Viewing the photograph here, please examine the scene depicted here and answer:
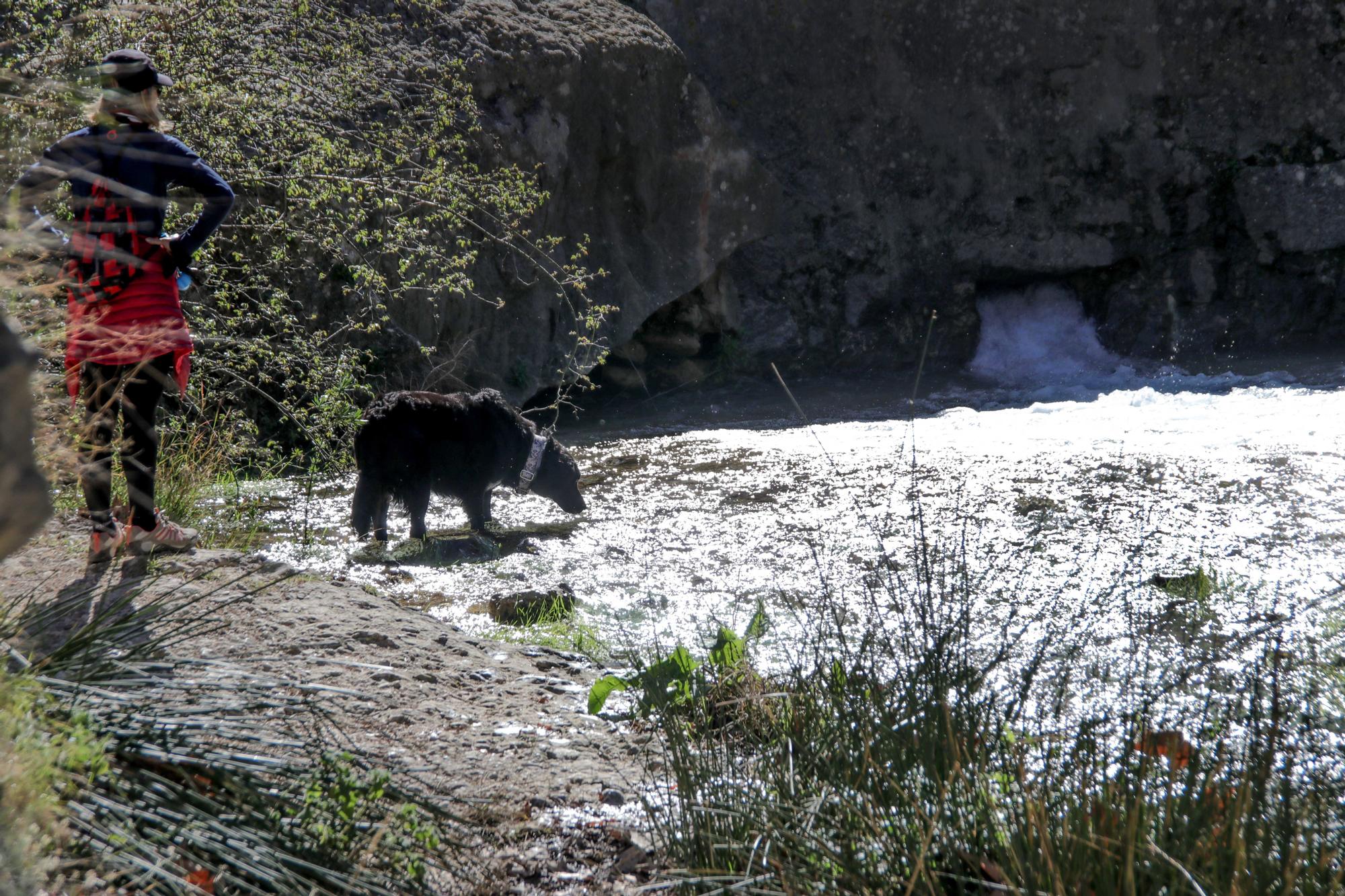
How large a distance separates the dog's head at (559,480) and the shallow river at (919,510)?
20 centimetres

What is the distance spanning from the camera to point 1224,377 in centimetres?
1237

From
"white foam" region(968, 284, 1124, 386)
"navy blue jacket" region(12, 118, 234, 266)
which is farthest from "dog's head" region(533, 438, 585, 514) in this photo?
"white foam" region(968, 284, 1124, 386)

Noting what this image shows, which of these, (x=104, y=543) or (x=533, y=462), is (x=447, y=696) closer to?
(x=104, y=543)

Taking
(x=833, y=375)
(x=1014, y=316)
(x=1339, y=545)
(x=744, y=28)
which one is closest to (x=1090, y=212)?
(x=1014, y=316)

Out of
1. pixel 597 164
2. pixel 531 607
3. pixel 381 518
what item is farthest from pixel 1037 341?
pixel 531 607

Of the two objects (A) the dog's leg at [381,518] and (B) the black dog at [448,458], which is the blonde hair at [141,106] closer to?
(B) the black dog at [448,458]

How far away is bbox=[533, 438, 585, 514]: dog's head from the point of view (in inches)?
306

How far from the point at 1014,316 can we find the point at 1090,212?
1.59 meters

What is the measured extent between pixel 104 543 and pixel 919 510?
293 cm

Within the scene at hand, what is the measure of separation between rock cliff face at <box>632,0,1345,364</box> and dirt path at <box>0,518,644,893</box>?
1033 cm

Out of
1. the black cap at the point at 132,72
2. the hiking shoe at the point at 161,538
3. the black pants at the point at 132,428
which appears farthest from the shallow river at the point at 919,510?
the black cap at the point at 132,72

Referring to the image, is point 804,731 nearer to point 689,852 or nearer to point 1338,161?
point 689,852

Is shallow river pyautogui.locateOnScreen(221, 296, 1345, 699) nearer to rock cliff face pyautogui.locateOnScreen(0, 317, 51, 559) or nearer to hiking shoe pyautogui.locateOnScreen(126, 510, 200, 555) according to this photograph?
hiking shoe pyautogui.locateOnScreen(126, 510, 200, 555)

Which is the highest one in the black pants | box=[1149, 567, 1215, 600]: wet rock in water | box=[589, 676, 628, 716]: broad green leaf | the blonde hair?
the blonde hair
